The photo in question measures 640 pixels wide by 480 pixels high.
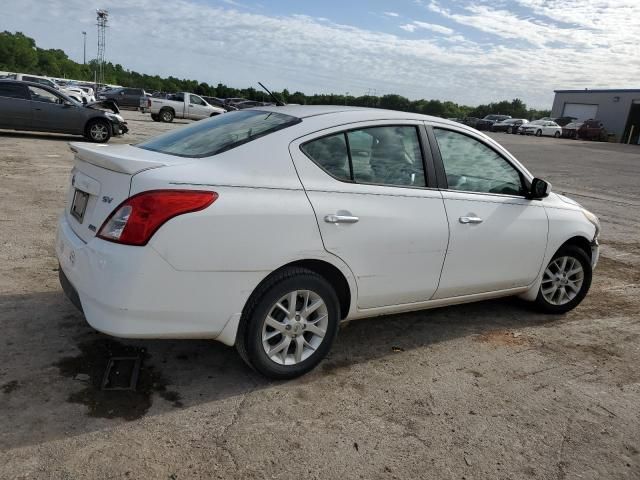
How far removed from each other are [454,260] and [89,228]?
243cm

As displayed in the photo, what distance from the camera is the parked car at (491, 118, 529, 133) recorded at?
49353mm

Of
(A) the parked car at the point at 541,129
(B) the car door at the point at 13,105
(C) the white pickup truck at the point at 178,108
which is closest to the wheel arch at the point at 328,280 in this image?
(B) the car door at the point at 13,105

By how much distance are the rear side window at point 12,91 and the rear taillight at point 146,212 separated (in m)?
14.6

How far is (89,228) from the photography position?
3139mm

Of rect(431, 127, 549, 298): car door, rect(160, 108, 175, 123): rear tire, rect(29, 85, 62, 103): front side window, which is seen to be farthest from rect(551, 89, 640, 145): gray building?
rect(431, 127, 549, 298): car door

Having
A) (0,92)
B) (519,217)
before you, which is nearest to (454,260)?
(519,217)

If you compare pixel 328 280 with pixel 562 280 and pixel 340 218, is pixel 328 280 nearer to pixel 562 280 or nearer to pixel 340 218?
pixel 340 218

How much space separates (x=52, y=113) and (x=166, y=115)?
1587 centimetres

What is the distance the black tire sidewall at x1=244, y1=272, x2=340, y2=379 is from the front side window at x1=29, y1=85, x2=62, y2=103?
48.9 ft

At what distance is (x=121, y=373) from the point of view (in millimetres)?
3379

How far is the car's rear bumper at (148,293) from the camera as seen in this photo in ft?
9.45

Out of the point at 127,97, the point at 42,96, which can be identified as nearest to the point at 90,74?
the point at 127,97

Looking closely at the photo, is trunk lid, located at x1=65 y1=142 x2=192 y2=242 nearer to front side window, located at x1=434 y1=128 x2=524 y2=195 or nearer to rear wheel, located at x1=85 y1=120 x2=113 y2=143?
front side window, located at x1=434 y1=128 x2=524 y2=195

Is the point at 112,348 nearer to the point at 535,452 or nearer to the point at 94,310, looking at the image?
the point at 94,310
